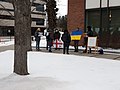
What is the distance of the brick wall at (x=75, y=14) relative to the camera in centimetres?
2192

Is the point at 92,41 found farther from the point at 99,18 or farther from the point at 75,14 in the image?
the point at 75,14

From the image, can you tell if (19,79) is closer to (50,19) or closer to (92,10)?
(92,10)

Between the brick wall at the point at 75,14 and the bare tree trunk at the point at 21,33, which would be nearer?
the bare tree trunk at the point at 21,33

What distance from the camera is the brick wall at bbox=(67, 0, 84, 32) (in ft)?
71.9

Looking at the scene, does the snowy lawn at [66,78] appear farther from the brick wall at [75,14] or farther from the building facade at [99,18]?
the brick wall at [75,14]

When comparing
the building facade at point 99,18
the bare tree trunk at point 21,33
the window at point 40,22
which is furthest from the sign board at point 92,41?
the window at point 40,22

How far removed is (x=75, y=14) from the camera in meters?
22.2

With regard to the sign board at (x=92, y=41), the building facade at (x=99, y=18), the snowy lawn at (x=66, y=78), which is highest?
the building facade at (x=99, y=18)

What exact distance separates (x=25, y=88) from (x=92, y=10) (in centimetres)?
1508

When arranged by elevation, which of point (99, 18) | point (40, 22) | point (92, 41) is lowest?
point (92, 41)

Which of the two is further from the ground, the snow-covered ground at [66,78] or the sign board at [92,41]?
the sign board at [92,41]

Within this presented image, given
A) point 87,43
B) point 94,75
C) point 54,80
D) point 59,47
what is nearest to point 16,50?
point 54,80

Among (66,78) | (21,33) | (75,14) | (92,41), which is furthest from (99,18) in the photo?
(66,78)

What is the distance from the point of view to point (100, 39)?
20734 mm
